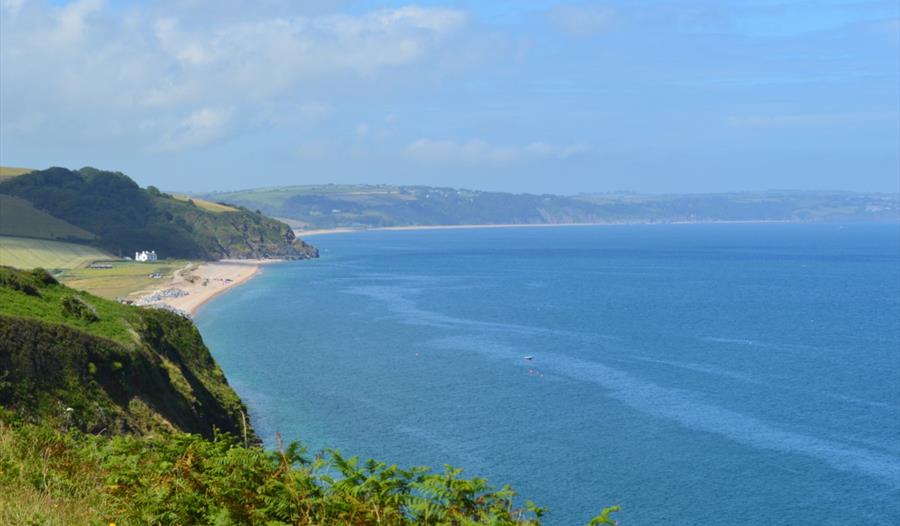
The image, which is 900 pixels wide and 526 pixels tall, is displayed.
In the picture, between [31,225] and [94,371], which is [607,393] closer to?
[94,371]

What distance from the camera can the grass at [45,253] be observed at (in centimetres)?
15325

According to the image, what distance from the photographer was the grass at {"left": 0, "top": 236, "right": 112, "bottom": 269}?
153 meters

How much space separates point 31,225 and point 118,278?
5105 cm

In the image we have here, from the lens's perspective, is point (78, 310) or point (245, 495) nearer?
point (245, 495)

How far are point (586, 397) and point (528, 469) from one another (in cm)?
1849

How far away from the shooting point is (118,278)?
486 ft

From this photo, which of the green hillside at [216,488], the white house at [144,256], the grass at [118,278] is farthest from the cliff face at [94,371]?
the white house at [144,256]

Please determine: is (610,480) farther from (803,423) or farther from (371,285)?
(371,285)

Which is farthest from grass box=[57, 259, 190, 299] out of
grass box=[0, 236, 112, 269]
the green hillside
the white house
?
the green hillside

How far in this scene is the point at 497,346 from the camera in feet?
293

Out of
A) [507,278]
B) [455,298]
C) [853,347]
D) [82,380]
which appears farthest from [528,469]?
[507,278]

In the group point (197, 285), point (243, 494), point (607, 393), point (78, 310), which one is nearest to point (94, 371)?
point (78, 310)

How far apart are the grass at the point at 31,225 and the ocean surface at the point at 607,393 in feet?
230

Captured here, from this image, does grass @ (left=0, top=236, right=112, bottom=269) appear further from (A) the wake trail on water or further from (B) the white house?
(A) the wake trail on water
